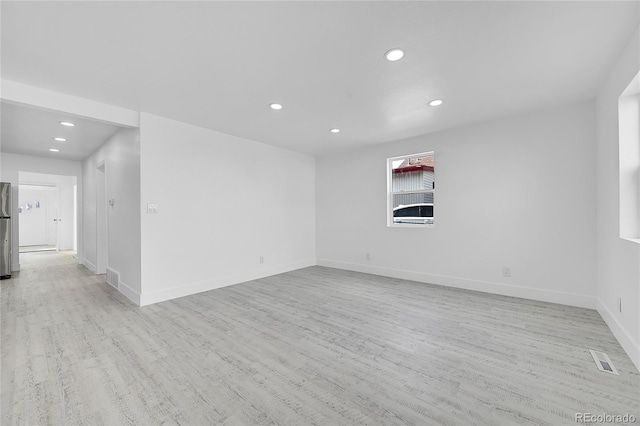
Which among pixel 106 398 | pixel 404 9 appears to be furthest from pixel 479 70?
pixel 106 398

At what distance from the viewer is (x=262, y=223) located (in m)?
4.90

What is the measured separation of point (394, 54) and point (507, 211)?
2.79 meters

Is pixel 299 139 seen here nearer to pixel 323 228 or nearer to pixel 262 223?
pixel 262 223

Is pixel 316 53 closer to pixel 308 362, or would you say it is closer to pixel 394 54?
pixel 394 54

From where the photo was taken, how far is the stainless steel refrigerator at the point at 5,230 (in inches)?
195

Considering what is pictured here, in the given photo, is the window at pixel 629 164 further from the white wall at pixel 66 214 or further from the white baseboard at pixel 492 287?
the white wall at pixel 66 214

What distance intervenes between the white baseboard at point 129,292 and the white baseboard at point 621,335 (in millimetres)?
4904

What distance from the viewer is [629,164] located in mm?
2244

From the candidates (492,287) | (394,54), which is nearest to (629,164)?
(492,287)

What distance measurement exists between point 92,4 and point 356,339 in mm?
3128

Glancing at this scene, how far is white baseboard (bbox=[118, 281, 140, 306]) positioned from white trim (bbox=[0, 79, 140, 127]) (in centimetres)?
221

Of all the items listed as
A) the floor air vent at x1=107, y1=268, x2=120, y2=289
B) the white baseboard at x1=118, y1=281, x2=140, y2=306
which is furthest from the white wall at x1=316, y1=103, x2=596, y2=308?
the floor air vent at x1=107, y1=268, x2=120, y2=289

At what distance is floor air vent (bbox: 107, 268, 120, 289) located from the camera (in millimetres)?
4121

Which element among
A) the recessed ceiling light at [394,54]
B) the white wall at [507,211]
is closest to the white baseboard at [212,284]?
the white wall at [507,211]
